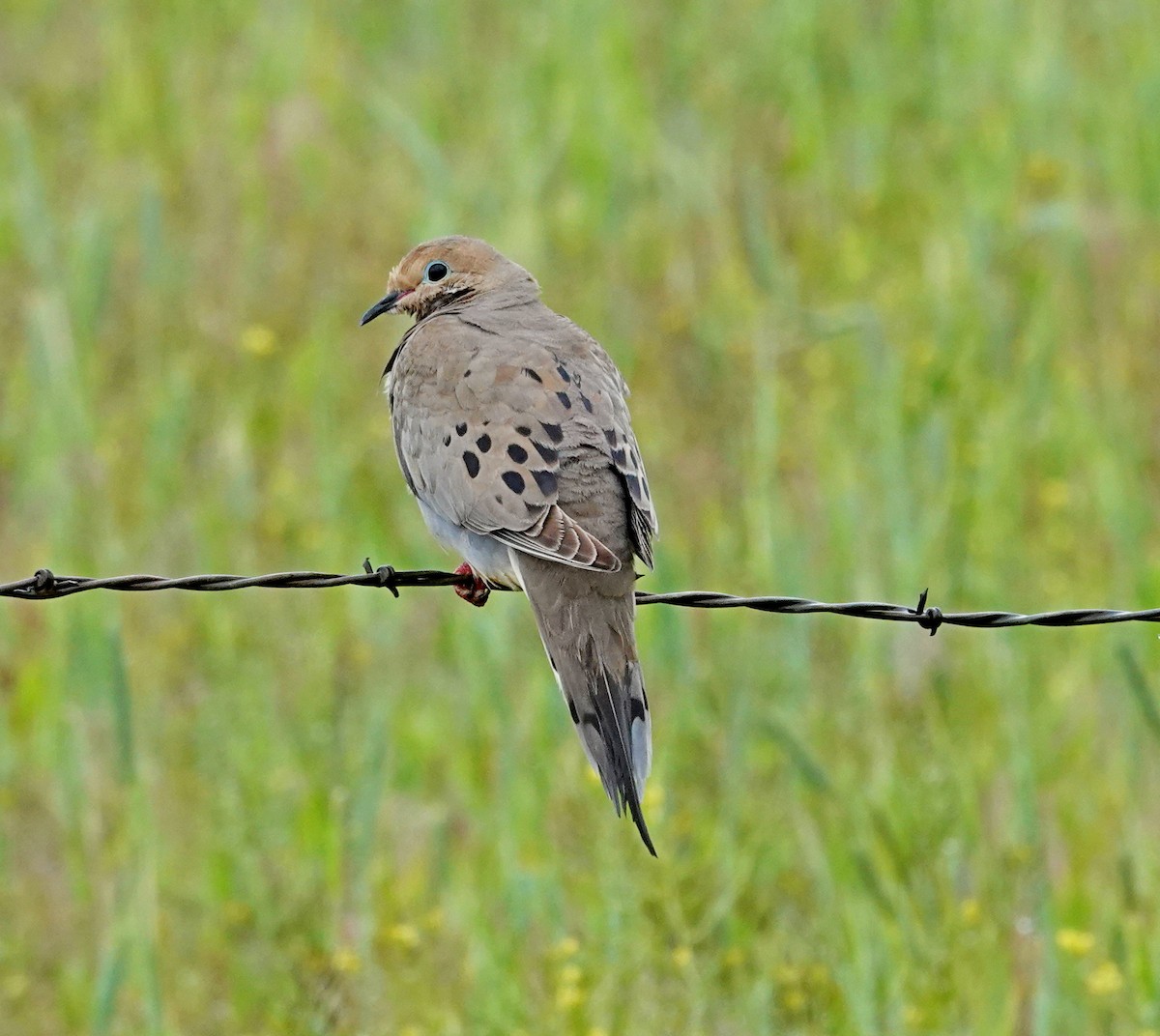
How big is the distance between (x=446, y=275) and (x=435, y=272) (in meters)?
0.03

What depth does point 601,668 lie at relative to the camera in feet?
13.0

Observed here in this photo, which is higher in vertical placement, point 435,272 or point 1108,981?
point 435,272

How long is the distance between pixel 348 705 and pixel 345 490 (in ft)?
4.67

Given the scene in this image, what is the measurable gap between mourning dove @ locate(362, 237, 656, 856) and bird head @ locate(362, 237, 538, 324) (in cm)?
28

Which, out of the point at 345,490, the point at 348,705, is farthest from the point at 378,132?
the point at 348,705

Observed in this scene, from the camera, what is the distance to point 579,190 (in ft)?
29.1

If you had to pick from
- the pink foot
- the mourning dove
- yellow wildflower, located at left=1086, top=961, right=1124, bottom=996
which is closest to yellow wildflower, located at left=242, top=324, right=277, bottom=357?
the mourning dove

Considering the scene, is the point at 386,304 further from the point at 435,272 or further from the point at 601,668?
the point at 601,668

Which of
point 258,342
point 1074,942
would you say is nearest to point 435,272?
point 258,342

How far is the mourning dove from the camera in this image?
12.9ft

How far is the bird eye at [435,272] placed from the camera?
552 centimetres

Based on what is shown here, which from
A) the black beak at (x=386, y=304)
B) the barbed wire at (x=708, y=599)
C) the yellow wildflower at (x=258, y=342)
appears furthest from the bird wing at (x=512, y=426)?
the yellow wildflower at (x=258, y=342)

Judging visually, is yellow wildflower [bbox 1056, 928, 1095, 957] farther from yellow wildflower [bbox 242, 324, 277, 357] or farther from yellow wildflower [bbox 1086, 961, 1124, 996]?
yellow wildflower [bbox 242, 324, 277, 357]

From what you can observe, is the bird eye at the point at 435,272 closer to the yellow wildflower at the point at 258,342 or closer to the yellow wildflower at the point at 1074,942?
the yellow wildflower at the point at 258,342
